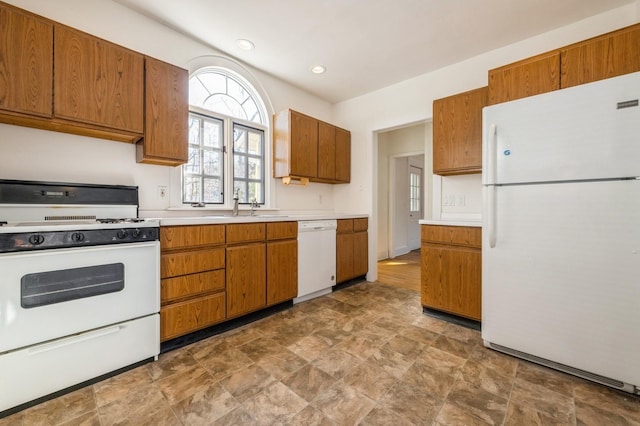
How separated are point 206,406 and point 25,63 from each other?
2216 mm

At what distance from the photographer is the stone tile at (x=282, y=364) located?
1672 millimetres

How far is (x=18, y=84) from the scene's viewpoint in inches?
60.9

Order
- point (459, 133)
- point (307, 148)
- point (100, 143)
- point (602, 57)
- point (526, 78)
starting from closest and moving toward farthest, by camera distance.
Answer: point (602, 57) → point (526, 78) → point (100, 143) → point (459, 133) → point (307, 148)

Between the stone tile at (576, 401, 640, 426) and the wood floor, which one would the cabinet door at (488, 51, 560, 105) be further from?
the wood floor

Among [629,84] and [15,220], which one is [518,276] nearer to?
[629,84]

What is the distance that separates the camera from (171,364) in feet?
5.77

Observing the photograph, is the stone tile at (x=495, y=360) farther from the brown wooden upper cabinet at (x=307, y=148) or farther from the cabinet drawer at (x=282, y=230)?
the brown wooden upper cabinet at (x=307, y=148)

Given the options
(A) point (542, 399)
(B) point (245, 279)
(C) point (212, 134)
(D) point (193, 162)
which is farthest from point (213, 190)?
(A) point (542, 399)

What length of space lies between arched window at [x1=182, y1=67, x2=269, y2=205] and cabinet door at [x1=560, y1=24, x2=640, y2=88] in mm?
2766

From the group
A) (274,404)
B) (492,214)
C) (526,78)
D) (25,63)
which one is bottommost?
(274,404)

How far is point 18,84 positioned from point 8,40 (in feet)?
0.78

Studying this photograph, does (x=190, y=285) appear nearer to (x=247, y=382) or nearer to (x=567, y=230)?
(x=247, y=382)

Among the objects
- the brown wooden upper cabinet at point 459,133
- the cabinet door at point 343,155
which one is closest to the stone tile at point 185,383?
the brown wooden upper cabinet at point 459,133

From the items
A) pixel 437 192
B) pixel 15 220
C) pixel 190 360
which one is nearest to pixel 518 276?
pixel 437 192
